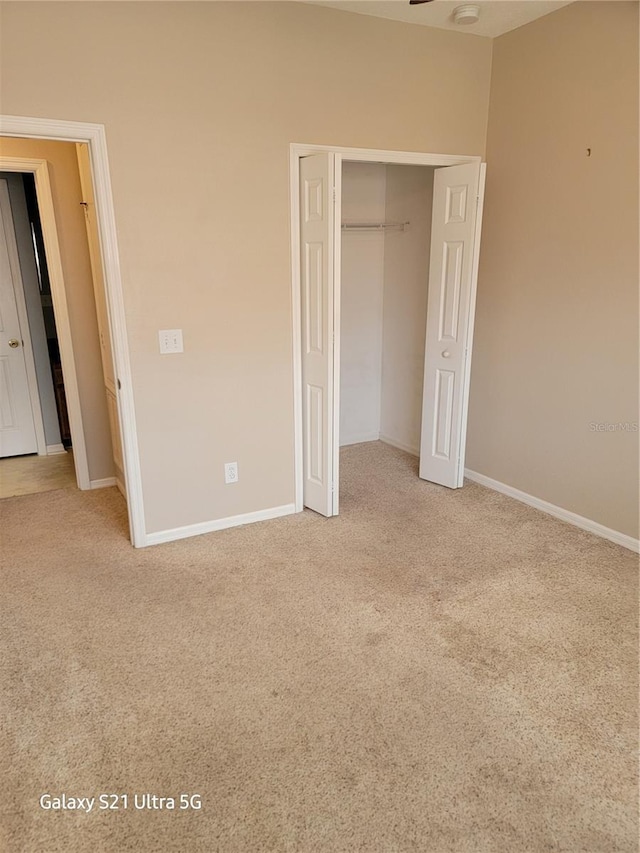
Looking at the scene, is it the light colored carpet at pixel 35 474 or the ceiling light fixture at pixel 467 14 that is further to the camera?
the light colored carpet at pixel 35 474

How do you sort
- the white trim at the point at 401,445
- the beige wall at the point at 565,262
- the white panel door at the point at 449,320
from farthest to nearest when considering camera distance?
the white trim at the point at 401,445 < the white panel door at the point at 449,320 < the beige wall at the point at 565,262

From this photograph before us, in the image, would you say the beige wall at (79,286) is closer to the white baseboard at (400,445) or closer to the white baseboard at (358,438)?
the white baseboard at (358,438)

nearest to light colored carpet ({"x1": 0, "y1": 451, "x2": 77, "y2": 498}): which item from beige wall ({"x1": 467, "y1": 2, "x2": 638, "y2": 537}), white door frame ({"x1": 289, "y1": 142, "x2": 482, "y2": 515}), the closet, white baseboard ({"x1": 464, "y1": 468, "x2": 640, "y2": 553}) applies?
white door frame ({"x1": 289, "y1": 142, "x2": 482, "y2": 515})

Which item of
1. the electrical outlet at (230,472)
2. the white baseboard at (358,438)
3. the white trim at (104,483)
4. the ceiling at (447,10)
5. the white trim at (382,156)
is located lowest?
the white trim at (104,483)

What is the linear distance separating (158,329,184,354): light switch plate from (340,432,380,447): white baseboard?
7.26 feet

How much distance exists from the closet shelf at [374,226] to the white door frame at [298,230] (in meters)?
0.91

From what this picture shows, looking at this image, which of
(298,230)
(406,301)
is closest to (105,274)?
(298,230)

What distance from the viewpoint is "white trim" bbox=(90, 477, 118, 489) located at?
13.2 ft

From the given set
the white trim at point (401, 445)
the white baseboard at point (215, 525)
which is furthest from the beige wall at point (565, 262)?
the white baseboard at point (215, 525)

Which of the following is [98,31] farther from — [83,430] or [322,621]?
[322,621]

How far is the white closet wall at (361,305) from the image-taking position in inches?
174

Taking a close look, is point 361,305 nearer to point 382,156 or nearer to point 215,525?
point 382,156

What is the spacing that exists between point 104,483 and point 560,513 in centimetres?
317

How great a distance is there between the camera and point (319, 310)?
3221 millimetres
